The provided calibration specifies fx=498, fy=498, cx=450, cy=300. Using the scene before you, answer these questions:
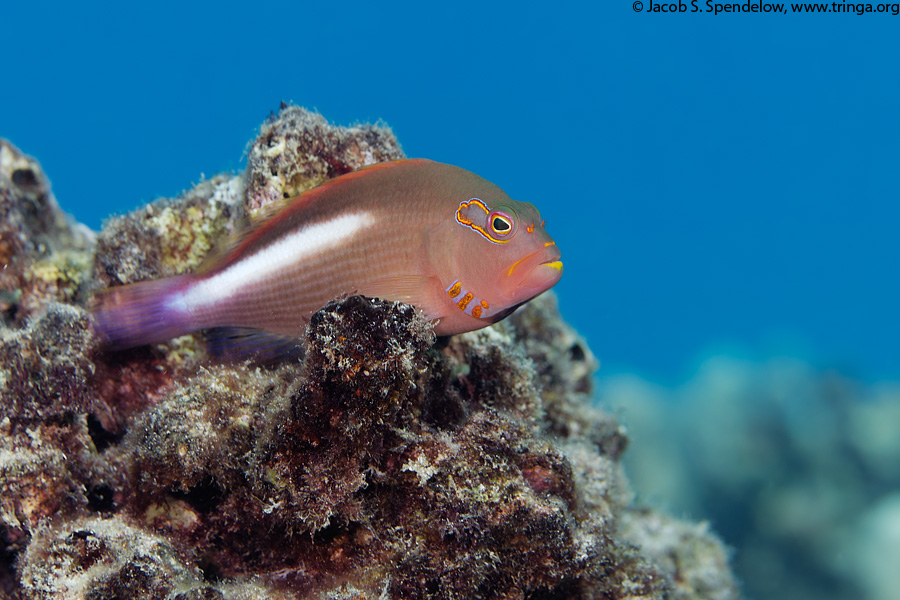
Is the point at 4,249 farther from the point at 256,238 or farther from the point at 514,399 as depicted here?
the point at 514,399

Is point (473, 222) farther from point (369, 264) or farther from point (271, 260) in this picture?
point (271, 260)

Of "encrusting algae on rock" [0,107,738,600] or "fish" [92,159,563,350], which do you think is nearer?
"encrusting algae on rock" [0,107,738,600]

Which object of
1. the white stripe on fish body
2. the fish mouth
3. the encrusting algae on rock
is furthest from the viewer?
the white stripe on fish body

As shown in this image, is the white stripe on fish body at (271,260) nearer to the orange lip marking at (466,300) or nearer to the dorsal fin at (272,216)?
the dorsal fin at (272,216)

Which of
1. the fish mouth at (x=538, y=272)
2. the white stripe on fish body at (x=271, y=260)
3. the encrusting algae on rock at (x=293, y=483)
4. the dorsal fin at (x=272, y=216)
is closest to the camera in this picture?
the encrusting algae on rock at (x=293, y=483)

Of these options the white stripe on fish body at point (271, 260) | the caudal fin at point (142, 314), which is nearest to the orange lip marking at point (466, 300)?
the white stripe on fish body at point (271, 260)

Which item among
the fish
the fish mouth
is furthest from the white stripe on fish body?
the fish mouth

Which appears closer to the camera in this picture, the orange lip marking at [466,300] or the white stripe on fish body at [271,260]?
the orange lip marking at [466,300]

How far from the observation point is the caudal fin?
9.29 feet

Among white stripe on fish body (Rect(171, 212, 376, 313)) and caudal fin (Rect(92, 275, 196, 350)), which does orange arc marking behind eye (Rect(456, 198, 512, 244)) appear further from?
caudal fin (Rect(92, 275, 196, 350))

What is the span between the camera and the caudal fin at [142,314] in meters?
2.83

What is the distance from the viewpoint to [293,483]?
2.04 m

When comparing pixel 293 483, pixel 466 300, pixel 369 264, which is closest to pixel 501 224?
pixel 466 300

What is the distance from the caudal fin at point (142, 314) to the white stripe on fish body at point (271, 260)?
63 mm
